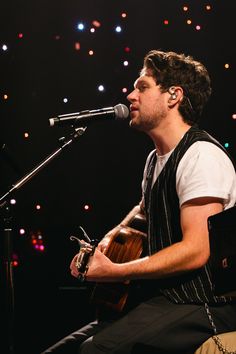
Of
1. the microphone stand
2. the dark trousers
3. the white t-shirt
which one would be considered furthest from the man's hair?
the dark trousers

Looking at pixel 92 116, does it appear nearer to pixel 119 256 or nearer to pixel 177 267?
pixel 119 256

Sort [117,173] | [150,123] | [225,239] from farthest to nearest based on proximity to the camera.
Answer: [117,173], [150,123], [225,239]

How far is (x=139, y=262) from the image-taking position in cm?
199

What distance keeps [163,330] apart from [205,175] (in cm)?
59

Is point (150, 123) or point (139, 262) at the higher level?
point (150, 123)

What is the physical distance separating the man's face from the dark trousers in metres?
0.82

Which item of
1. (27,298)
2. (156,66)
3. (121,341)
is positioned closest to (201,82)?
(156,66)

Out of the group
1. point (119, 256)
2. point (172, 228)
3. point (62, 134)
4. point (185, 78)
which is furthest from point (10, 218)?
point (62, 134)

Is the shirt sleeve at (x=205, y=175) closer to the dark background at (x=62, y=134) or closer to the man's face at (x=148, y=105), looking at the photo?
the man's face at (x=148, y=105)

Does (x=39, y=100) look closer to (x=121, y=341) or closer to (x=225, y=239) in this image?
(x=121, y=341)

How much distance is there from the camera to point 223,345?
189 cm

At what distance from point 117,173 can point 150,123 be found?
53.0 inches

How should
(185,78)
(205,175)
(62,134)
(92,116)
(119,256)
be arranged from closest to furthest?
(205,175), (119,256), (92,116), (185,78), (62,134)

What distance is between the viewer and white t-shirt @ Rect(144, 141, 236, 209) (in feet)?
6.54
